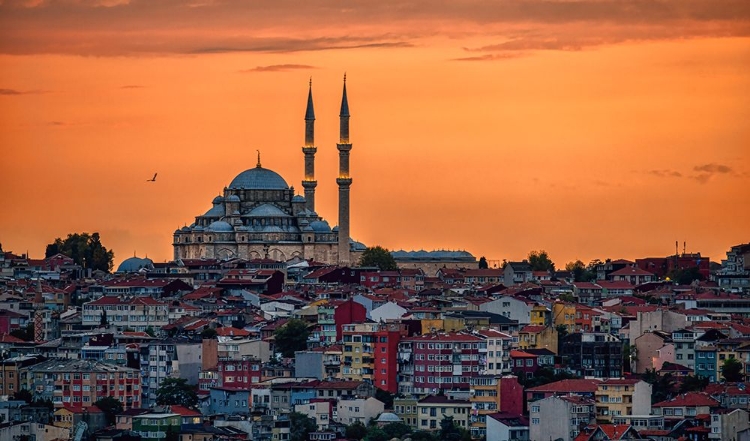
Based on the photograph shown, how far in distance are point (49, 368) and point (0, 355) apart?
13.6ft

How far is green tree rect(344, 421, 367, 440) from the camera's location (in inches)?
2424

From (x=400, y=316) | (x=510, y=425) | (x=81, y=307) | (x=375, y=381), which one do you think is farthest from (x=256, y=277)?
(x=510, y=425)

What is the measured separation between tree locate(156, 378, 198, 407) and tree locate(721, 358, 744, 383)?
12.0 m

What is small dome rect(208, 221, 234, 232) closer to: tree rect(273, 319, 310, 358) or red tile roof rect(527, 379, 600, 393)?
tree rect(273, 319, 310, 358)

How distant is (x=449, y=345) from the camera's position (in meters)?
65.8

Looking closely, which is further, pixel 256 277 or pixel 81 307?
pixel 256 277

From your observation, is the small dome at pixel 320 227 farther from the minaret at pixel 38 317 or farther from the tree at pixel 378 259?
the minaret at pixel 38 317

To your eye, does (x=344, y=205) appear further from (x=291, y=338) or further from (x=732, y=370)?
(x=732, y=370)

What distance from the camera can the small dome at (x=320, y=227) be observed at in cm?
11325

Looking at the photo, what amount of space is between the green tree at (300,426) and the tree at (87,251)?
47.1 meters

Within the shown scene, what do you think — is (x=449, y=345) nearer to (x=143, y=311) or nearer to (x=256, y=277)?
(x=143, y=311)

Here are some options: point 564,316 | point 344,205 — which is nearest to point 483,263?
point 344,205

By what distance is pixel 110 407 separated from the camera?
64.8 metres

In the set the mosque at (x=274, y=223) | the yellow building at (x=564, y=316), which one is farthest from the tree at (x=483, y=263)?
the yellow building at (x=564, y=316)
